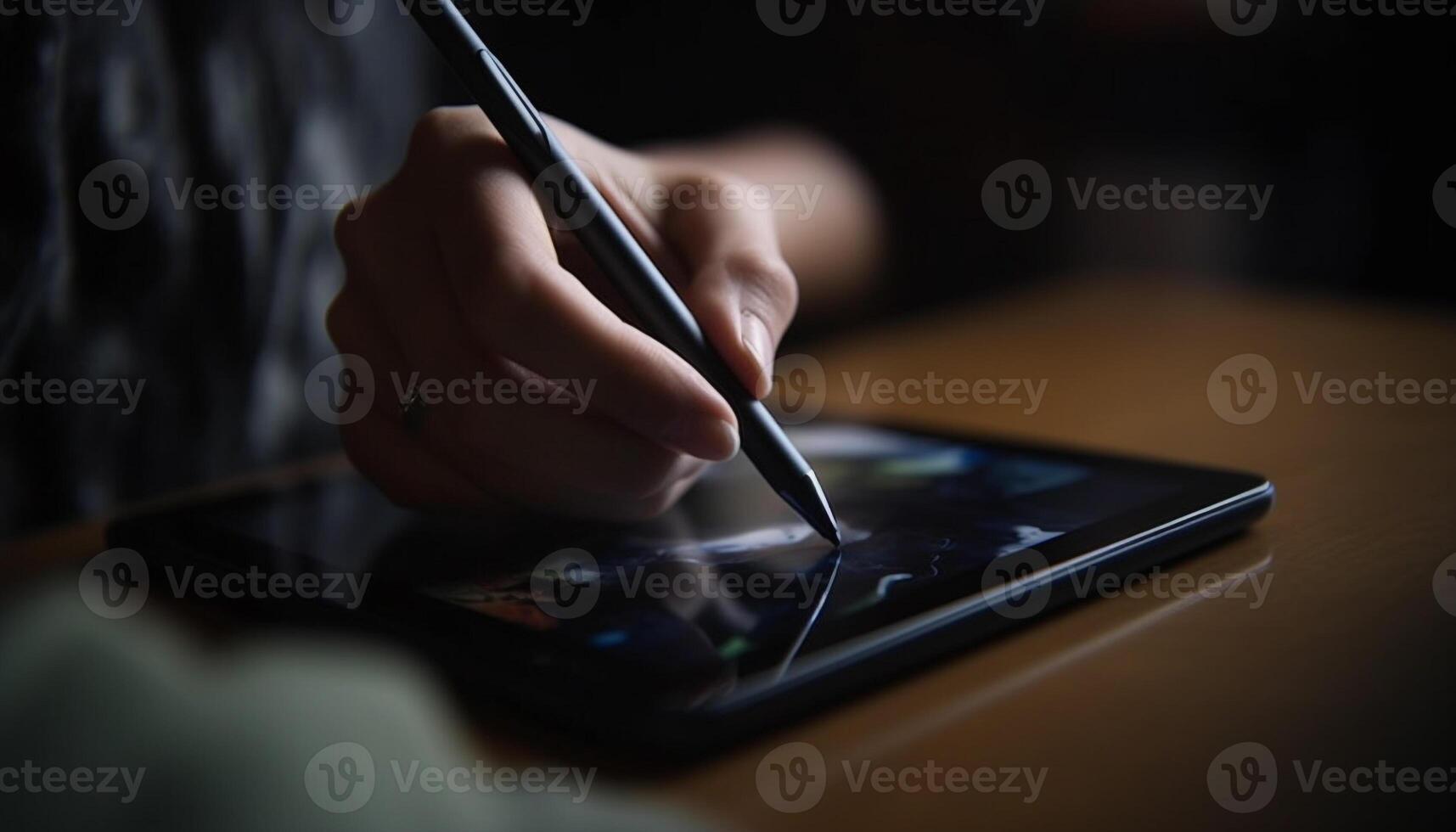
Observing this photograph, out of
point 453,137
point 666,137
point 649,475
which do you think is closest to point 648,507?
point 649,475

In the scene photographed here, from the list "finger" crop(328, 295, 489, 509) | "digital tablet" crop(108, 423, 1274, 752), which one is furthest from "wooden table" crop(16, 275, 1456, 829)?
"finger" crop(328, 295, 489, 509)

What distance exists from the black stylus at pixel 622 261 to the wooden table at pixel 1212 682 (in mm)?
92

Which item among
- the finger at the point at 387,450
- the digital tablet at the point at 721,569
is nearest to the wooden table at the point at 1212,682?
the digital tablet at the point at 721,569

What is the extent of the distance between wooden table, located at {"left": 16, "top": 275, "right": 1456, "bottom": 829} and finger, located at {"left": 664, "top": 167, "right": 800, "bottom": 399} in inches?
5.3

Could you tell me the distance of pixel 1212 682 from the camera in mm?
314

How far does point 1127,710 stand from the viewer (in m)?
0.30

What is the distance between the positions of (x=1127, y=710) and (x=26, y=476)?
0.49 meters

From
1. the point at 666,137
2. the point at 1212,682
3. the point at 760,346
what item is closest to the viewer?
the point at 1212,682

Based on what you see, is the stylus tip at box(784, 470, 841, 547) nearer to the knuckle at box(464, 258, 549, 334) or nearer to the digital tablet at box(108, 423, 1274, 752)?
the digital tablet at box(108, 423, 1274, 752)

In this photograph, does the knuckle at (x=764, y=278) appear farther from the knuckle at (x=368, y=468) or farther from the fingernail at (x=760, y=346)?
the knuckle at (x=368, y=468)

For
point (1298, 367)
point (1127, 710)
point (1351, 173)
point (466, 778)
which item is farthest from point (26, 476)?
point (1351, 173)

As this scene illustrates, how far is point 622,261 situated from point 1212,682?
22 cm

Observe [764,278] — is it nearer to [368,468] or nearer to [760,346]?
[760,346]

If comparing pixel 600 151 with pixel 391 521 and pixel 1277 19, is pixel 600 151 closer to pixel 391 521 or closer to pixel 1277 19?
pixel 391 521
